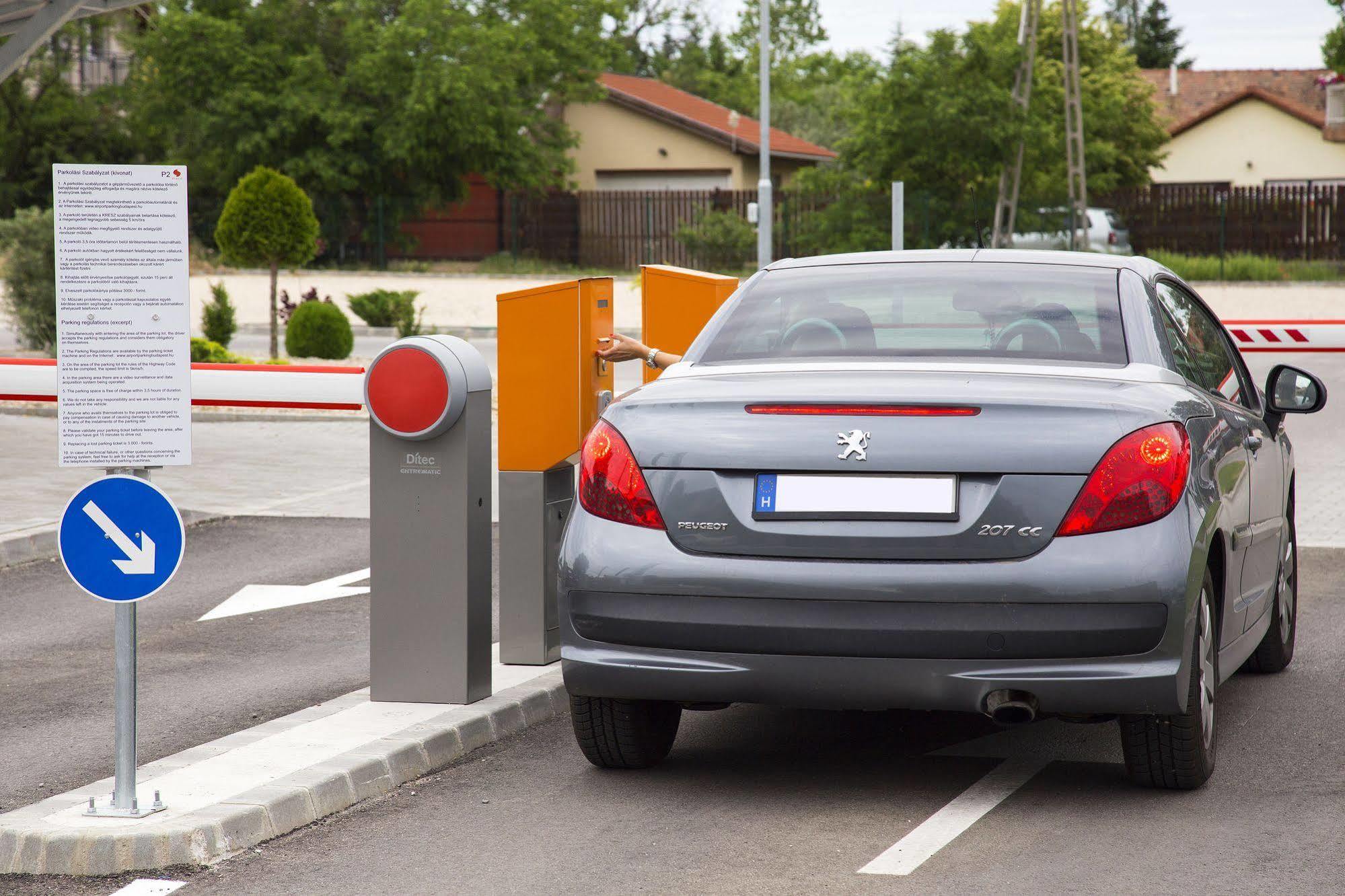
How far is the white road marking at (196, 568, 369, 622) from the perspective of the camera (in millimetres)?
8680

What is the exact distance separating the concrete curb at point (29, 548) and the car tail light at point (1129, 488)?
6934 millimetres

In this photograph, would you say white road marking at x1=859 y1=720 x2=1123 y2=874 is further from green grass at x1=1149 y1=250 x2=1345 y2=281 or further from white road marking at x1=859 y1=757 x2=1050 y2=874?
green grass at x1=1149 y1=250 x2=1345 y2=281

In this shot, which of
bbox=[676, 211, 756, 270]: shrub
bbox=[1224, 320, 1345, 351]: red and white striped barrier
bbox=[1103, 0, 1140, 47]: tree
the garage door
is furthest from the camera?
bbox=[1103, 0, 1140, 47]: tree

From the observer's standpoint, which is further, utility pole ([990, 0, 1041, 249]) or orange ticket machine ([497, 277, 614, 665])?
utility pole ([990, 0, 1041, 249])

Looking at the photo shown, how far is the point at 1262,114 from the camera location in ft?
205

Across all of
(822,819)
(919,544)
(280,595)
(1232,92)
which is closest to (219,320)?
(280,595)

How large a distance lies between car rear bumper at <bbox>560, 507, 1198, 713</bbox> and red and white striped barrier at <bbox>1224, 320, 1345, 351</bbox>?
715cm

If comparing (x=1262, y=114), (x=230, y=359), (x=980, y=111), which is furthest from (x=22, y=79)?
(x=1262, y=114)

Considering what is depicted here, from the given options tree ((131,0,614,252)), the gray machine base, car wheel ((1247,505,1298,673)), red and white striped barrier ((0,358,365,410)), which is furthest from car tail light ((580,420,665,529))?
tree ((131,0,614,252))

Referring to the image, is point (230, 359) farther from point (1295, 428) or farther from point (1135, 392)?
point (1135, 392)

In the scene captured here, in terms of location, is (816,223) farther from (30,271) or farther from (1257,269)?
(30,271)

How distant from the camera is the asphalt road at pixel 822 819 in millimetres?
4477

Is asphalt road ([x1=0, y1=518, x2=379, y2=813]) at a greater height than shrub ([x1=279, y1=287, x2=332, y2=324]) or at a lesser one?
lesser

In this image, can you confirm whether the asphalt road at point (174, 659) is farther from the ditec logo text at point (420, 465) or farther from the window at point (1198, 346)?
the window at point (1198, 346)
